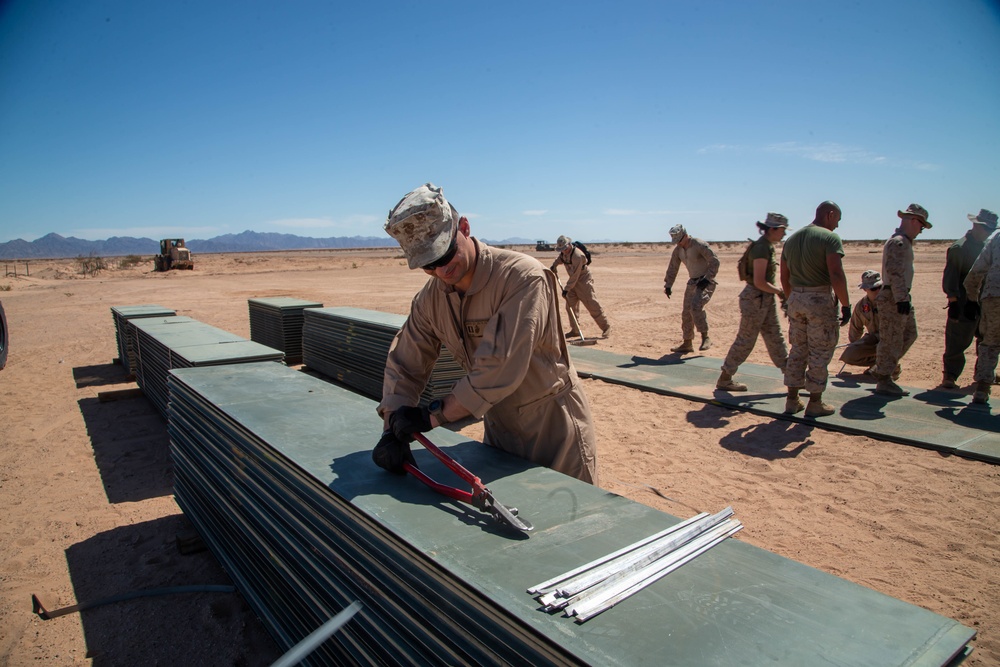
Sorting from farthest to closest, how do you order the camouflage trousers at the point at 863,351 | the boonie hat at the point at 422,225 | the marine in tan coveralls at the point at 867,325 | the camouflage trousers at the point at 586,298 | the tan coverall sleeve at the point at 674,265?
the camouflage trousers at the point at 586,298
the tan coverall sleeve at the point at 674,265
the camouflage trousers at the point at 863,351
the marine in tan coveralls at the point at 867,325
the boonie hat at the point at 422,225

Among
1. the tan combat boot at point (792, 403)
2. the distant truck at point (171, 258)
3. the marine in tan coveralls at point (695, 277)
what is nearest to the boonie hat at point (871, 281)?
the tan combat boot at point (792, 403)

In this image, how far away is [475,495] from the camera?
1874mm

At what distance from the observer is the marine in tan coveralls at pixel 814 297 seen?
5421mm

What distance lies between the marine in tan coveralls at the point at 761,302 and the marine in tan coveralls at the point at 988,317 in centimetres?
187

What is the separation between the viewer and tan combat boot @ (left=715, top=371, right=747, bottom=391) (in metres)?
6.91

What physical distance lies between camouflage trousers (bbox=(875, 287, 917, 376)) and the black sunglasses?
20.7 ft

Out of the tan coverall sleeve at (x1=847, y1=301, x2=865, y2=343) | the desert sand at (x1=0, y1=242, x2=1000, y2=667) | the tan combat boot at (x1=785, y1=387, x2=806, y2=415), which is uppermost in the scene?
the tan coverall sleeve at (x1=847, y1=301, x2=865, y2=343)

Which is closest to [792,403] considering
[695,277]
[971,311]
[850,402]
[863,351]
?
[850,402]

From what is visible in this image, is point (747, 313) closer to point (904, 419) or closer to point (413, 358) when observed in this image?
point (904, 419)

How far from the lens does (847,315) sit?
5469mm

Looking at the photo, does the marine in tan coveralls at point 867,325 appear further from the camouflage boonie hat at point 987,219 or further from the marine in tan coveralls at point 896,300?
the camouflage boonie hat at point 987,219

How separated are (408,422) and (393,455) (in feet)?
0.41

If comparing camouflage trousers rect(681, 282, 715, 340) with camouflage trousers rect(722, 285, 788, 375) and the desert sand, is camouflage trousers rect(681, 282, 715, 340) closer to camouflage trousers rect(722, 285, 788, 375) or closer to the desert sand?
the desert sand

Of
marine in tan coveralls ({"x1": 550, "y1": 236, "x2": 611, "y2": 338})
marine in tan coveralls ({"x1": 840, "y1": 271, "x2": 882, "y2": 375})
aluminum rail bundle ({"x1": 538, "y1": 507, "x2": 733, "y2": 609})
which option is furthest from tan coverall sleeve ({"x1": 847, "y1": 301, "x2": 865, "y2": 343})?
aluminum rail bundle ({"x1": 538, "y1": 507, "x2": 733, "y2": 609})
